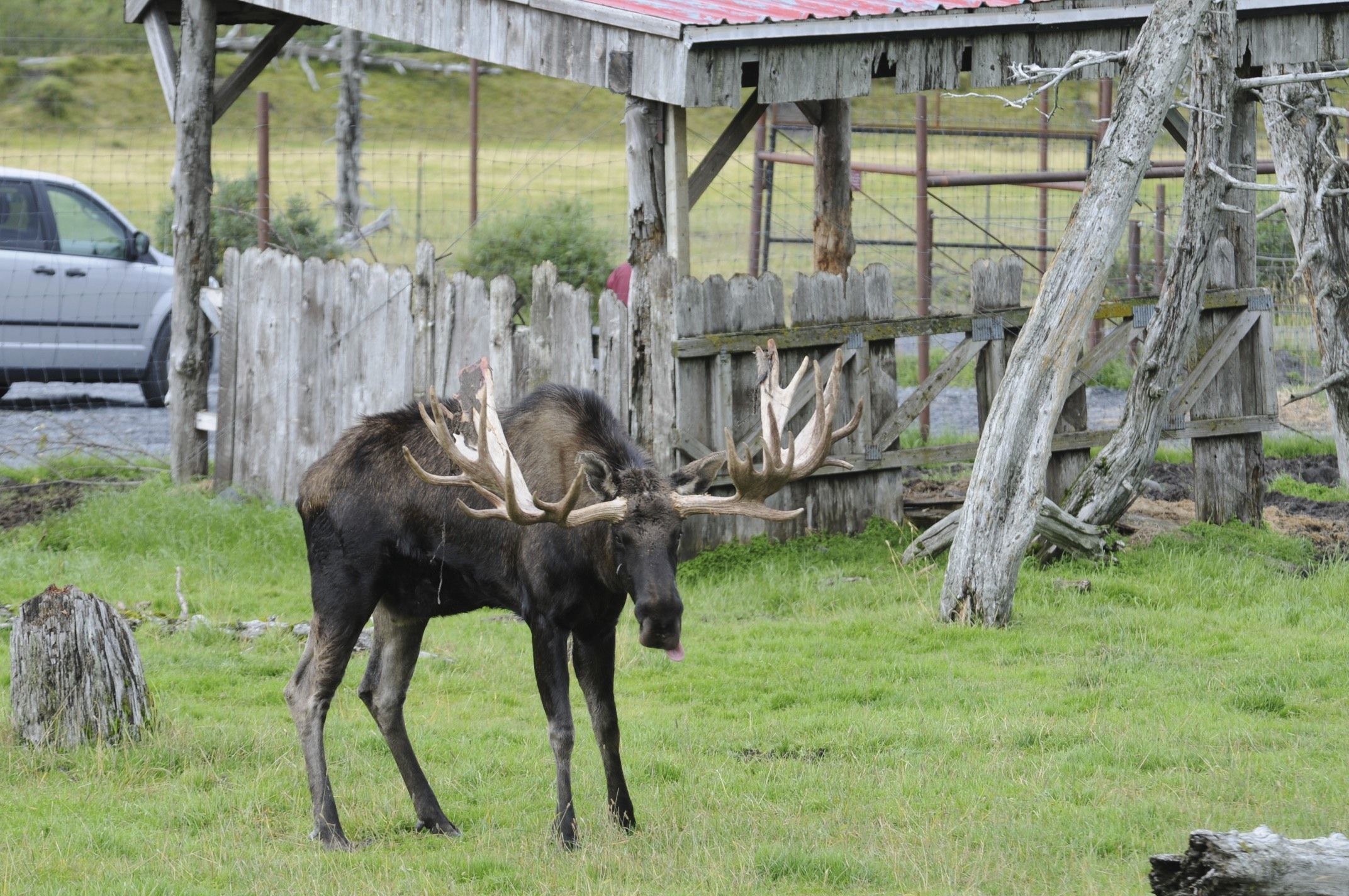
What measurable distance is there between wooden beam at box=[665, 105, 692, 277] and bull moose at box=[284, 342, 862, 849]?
3.35m

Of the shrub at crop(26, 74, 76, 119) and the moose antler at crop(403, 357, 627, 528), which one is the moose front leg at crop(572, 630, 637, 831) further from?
the shrub at crop(26, 74, 76, 119)

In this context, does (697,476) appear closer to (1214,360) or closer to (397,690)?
(397,690)

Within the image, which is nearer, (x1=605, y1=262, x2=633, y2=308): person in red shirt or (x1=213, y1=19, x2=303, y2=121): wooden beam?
(x1=213, y1=19, x2=303, y2=121): wooden beam

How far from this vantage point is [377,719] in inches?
259

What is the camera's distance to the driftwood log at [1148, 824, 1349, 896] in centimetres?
408

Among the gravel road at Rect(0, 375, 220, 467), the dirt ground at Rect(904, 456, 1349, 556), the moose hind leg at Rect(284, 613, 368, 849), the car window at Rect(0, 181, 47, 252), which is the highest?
the car window at Rect(0, 181, 47, 252)

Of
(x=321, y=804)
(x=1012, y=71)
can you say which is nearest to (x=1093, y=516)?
(x=1012, y=71)

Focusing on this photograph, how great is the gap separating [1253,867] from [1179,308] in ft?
21.6

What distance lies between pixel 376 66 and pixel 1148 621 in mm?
44729

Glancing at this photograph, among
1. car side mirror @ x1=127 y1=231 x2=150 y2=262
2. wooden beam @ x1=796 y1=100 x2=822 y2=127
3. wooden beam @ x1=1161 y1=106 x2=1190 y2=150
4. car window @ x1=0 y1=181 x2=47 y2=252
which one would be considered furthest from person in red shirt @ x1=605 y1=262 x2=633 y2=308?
car window @ x1=0 y1=181 x2=47 y2=252

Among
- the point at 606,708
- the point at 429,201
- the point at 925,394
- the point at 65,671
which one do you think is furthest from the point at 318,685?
the point at 429,201

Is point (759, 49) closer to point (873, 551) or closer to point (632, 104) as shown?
→ point (632, 104)

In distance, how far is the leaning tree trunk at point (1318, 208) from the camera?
406 inches

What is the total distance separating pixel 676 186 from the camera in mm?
9773
